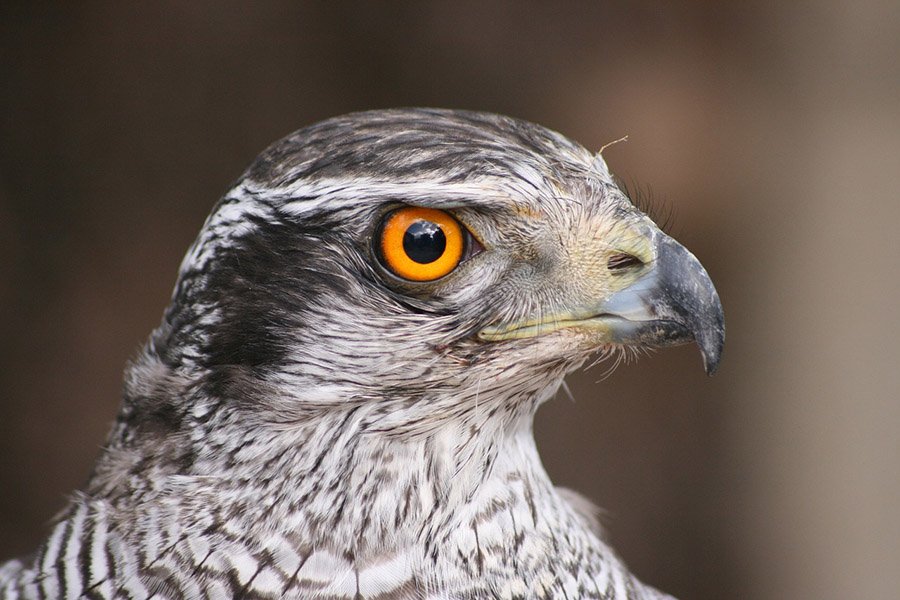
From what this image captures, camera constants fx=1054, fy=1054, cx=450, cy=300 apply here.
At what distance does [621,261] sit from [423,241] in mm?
416

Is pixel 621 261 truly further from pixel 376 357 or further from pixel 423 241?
pixel 376 357

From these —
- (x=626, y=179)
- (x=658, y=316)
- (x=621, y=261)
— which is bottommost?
(x=658, y=316)

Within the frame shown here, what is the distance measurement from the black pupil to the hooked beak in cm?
19

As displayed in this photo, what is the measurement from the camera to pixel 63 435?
17.1ft

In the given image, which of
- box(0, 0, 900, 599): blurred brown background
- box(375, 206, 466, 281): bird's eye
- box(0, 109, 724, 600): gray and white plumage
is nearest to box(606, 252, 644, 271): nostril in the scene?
box(0, 109, 724, 600): gray and white plumage

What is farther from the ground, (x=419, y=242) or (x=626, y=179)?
(x=626, y=179)

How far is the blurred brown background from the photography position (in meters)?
4.94

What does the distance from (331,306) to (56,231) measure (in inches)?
129

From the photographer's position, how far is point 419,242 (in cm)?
208

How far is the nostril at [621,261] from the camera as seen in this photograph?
216cm

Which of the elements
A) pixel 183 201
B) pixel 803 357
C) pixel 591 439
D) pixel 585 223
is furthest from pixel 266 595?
pixel 803 357

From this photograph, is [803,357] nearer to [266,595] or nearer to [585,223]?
[585,223]

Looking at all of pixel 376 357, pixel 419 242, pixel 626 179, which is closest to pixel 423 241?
pixel 419 242

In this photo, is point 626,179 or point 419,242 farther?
point 626,179
